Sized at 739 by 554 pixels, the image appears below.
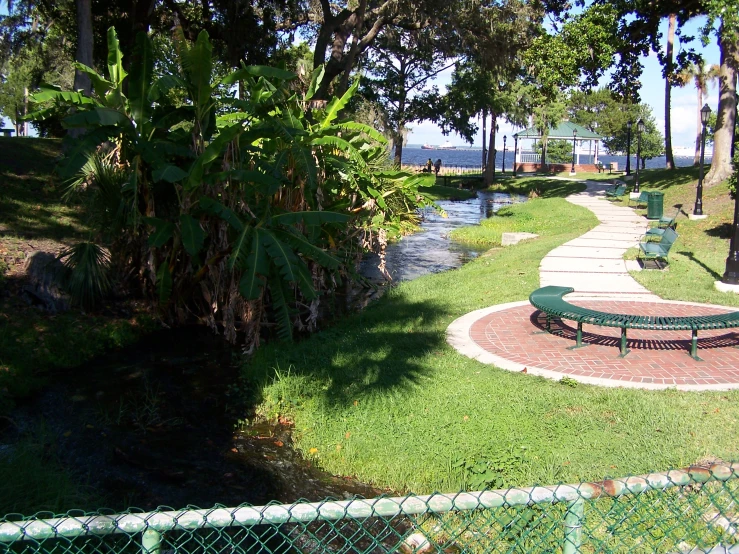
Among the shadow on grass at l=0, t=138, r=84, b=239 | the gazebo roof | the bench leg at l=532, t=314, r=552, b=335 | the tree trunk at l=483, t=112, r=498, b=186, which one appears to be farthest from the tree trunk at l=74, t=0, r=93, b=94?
the gazebo roof

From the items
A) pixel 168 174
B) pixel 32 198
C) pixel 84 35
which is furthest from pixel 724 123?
pixel 32 198

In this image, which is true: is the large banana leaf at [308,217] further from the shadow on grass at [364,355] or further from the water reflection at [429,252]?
the water reflection at [429,252]

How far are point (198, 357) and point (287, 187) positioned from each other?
2958 millimetres

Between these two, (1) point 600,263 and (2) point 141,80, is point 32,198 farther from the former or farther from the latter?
(1) point 600,263

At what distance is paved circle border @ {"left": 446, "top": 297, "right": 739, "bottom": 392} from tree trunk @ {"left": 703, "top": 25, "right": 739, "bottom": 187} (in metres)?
15.8

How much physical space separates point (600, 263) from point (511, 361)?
22.2ft

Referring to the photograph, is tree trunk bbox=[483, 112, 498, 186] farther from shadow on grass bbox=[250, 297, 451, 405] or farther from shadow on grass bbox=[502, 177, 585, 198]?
shadow on grass bbox=[250, 297, 451, 405]

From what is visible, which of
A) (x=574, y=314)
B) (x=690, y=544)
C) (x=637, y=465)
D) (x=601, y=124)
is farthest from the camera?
(x=601, y=124)

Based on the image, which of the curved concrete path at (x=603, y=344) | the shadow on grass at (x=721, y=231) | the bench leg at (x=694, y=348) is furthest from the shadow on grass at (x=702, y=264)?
the bench leg at (x=694, y=348)

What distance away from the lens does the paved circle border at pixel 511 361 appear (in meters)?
6.76

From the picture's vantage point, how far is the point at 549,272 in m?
12.6

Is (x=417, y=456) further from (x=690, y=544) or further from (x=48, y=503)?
(x=48, y=503)

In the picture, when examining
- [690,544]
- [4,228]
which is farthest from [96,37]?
[690,544]

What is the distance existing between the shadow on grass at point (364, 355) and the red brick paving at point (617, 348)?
2.74 feet
